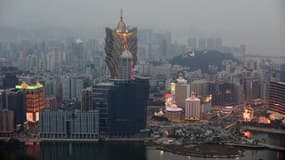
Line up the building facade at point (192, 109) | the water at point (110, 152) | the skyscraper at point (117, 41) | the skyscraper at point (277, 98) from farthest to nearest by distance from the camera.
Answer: the skyscraper at point (117, 41) < the building facade at point (192, 109) < the skyscraper at point (277, 98) < the water at point (110, 152)

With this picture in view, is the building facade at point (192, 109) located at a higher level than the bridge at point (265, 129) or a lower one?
higher

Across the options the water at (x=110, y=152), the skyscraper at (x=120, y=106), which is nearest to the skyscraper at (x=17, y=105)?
the water at (x=110, y=152)

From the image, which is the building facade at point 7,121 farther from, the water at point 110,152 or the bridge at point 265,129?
the bridge at point 265,129

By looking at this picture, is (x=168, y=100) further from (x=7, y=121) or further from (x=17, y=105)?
(x=7, y=121)

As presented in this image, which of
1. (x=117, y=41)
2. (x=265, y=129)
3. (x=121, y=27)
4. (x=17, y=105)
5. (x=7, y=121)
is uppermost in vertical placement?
(x=121, y=27)

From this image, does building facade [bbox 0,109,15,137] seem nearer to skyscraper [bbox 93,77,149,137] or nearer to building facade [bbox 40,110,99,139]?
building facade [bbox 40,110,99,139]

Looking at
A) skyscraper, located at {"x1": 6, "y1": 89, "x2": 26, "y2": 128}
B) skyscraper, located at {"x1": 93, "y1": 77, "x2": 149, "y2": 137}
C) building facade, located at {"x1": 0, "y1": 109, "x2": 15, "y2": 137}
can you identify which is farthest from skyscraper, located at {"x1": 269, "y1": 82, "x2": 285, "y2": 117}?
building facade, located at {"x1": 0, "y1": 109, "x2": 15, "y2": 137}

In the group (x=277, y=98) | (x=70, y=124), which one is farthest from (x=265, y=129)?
(x=70, y=124)

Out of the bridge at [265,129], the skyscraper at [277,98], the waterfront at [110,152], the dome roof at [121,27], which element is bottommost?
the waterfront at [110,152]
